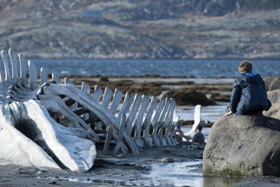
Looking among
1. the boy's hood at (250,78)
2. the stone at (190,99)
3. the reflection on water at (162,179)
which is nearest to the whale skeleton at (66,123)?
the reflection on water at (162,179)

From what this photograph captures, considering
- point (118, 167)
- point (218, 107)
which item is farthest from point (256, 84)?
point (218, 107)

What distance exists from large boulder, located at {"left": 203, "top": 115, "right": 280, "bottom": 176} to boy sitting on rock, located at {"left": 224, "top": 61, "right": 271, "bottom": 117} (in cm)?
14

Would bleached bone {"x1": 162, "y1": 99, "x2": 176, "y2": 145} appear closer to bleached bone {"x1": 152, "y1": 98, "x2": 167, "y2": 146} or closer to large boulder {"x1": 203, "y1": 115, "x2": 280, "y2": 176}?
bleached bone {"x1": 152, "y1": 98, "x2": 167, "y2": 146}

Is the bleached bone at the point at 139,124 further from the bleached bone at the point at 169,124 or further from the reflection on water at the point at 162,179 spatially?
the reflection on water at the point at 162,179

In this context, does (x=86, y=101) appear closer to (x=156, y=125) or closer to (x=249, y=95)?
(x=156, y=125)

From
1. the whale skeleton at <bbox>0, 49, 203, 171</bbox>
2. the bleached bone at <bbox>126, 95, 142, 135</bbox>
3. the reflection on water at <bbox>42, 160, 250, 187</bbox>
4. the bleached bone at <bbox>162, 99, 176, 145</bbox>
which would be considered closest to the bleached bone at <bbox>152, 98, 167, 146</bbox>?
the whale skeleton at <bbox>0, 49, 203, 171</bbox>

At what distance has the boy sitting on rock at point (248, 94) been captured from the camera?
39.0ft

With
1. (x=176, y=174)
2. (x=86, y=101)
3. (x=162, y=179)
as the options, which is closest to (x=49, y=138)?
(x=162, y=179)

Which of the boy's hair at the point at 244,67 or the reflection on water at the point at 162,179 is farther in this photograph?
the boy's hair at the point at 244,67

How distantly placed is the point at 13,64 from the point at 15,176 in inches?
138

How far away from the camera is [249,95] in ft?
39.3

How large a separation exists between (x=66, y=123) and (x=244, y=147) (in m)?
2.94

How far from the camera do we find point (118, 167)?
12359mm

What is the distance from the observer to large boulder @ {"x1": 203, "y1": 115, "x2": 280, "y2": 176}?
11336 mm
